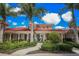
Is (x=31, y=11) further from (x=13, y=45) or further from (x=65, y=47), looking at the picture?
(x=65, y=47)

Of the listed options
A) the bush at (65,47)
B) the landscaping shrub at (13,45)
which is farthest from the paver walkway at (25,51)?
the bush at (65,47)

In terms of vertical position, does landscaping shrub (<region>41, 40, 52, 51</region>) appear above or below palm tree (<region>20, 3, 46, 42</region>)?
below

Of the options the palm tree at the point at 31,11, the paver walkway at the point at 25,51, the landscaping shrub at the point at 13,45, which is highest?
the palm tree at the point at 31,11

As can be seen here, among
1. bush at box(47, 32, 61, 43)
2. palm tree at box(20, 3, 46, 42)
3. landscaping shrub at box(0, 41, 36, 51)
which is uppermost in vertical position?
palm tree at box(20, 3, 46, 42)

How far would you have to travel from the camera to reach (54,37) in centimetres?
312

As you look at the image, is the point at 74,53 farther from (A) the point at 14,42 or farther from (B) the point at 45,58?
(A) the point at 14,42

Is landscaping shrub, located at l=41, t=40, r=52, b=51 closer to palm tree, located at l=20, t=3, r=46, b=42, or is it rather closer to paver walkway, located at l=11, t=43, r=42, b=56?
paver walkway, located at l=11, t=43, r=42, b=56

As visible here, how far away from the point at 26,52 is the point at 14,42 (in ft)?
0.53

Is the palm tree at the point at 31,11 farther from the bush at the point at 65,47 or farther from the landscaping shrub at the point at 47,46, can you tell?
the bush at the point at 65,47

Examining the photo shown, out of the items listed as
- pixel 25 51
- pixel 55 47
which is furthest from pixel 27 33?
pixel 55 47

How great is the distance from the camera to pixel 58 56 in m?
3.10

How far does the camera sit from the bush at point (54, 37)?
312 cm

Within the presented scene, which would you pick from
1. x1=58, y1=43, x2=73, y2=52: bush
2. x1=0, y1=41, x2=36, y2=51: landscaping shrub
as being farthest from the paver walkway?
x1=58, y1=43, x2=73, y2=52: bush

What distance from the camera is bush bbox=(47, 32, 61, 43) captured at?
312 cm
